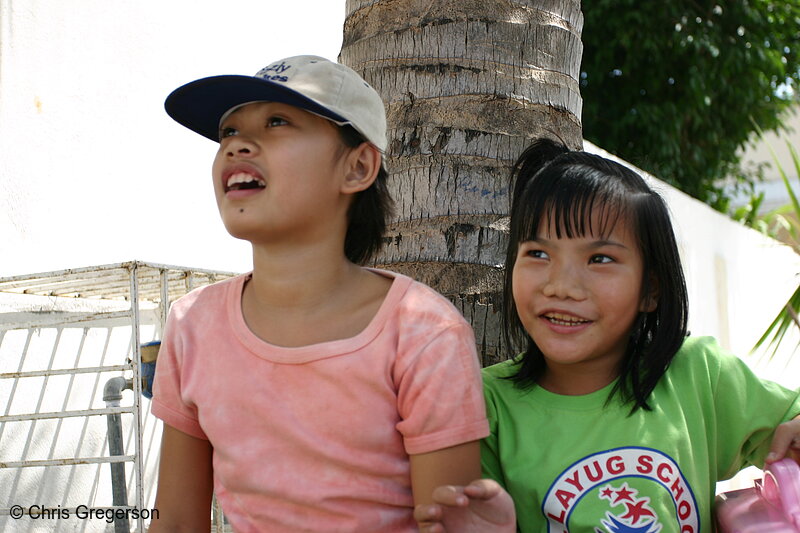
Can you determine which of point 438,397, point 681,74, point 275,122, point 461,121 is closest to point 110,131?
point 461,121

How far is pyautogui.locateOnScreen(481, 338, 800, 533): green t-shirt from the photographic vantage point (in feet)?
6.73

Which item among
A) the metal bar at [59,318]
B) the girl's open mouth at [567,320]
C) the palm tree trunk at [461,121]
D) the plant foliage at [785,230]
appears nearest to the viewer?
the girl's open mouth at [567,320]

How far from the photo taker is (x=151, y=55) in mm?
5168

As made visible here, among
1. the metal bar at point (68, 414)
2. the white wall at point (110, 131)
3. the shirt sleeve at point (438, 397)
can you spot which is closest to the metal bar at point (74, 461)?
the metal bar at point (68, 414)

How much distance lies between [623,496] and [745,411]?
369mm

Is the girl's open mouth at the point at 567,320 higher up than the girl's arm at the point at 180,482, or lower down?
higher up

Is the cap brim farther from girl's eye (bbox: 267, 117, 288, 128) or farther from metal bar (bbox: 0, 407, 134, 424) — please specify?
metal bar (bbox: 0, 407, 134, 424)

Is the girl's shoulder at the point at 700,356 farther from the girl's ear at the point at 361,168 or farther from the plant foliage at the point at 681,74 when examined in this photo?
the plant foliage at the point at 681,74

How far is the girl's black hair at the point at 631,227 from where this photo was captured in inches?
85.4

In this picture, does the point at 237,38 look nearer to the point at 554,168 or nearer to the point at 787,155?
the point at 554,168

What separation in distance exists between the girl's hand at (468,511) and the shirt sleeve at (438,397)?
116mm

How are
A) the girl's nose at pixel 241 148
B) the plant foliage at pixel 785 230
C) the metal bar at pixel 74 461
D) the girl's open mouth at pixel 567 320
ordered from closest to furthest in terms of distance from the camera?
the girl's nose at pixel 241 148 < the girl's open mouth at pixel 567 320 < the metal bar at pixel 74 461 < the plant foliage at pixel 785 230

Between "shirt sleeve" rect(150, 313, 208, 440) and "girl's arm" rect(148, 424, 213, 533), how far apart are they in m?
0.02

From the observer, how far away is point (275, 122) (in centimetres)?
197
